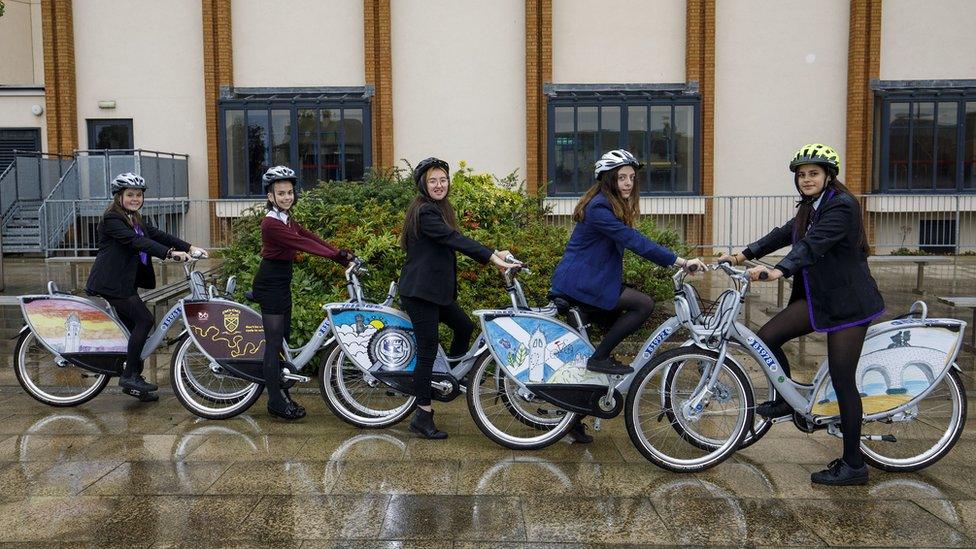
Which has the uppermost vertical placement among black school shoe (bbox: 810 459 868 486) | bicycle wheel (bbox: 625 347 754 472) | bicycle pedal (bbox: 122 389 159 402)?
bicycle wheel (bbox: 625 347 754 472)

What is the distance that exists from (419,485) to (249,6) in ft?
59.6

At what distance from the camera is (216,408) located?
6895 mm

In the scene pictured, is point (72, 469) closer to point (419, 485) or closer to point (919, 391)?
point (419, 485)

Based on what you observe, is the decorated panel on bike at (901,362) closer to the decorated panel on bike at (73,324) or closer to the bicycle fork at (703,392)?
the bicycle fork at (703,392)

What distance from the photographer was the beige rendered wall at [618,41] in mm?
20875

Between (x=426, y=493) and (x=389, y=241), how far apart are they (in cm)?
363

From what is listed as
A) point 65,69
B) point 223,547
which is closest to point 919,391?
point 223,547

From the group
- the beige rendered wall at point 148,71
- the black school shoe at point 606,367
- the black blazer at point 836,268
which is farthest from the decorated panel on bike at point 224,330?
the beige rendered wall at point 148,71

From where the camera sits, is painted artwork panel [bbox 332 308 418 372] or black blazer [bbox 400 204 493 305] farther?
painted artwork panel [bbox 332 308 418 372]

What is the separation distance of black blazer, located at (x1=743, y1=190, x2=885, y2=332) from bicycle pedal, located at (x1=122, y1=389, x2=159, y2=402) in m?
4.92

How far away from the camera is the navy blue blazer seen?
5.70m

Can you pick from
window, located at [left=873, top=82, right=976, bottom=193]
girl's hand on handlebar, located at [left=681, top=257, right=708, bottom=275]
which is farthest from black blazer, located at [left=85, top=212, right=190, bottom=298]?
window, located at [left=873, top=82, right=976, bottom=193]

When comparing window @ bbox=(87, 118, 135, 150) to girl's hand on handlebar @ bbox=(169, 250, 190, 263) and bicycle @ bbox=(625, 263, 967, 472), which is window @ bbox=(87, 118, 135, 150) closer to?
girl's hand on handlebar @ bbox=(169, 250, 190, 263)

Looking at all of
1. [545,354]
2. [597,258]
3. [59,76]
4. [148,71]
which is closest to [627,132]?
[148,71]
